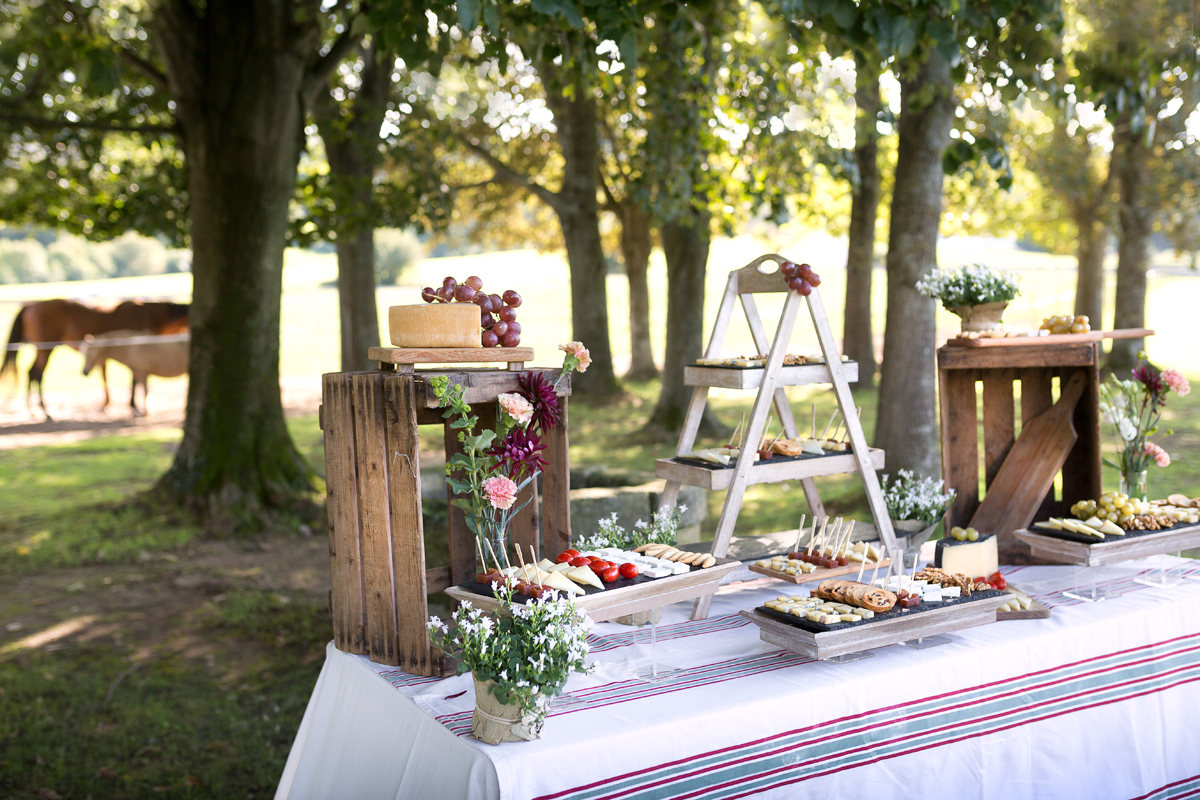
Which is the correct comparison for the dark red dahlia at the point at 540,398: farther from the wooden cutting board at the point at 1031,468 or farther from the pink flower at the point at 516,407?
the wooden cutting board at the point at 1031,468

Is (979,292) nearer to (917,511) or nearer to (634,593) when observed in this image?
(917,511)

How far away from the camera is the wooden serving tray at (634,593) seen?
2.36 m

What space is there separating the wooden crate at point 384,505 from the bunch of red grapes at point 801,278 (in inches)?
32.8

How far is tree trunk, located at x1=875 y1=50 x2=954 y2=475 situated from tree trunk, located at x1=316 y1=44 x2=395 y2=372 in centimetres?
535

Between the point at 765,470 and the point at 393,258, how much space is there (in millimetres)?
34548

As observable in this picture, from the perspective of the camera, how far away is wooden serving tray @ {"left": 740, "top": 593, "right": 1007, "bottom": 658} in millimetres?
2359

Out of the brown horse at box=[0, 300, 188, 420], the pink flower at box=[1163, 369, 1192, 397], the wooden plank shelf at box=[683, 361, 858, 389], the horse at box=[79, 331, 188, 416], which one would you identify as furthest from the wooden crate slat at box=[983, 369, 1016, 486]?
the brown horse at box=[0, 300, 188, 420]

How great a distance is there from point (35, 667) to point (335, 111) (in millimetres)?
7653

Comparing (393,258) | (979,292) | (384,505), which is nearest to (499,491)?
(384,505)

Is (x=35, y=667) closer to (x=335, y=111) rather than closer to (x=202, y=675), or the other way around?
(x=202, y=675)

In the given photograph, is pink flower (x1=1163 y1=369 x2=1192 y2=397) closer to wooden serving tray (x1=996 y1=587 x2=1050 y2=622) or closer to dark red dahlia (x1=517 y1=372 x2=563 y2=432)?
wooden serving tray (x1=996 y1=587 x2=1050 y2=622)

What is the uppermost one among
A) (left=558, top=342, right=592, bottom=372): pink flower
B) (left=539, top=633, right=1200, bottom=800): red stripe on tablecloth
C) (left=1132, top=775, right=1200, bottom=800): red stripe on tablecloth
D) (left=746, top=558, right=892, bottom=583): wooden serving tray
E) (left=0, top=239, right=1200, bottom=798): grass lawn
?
(left=558, top=342, right=592, bottom=372): pink flower

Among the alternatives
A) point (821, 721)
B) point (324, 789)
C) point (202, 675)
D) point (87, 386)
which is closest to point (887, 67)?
point (821, 721)

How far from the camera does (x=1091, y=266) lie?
16062 millimetres
